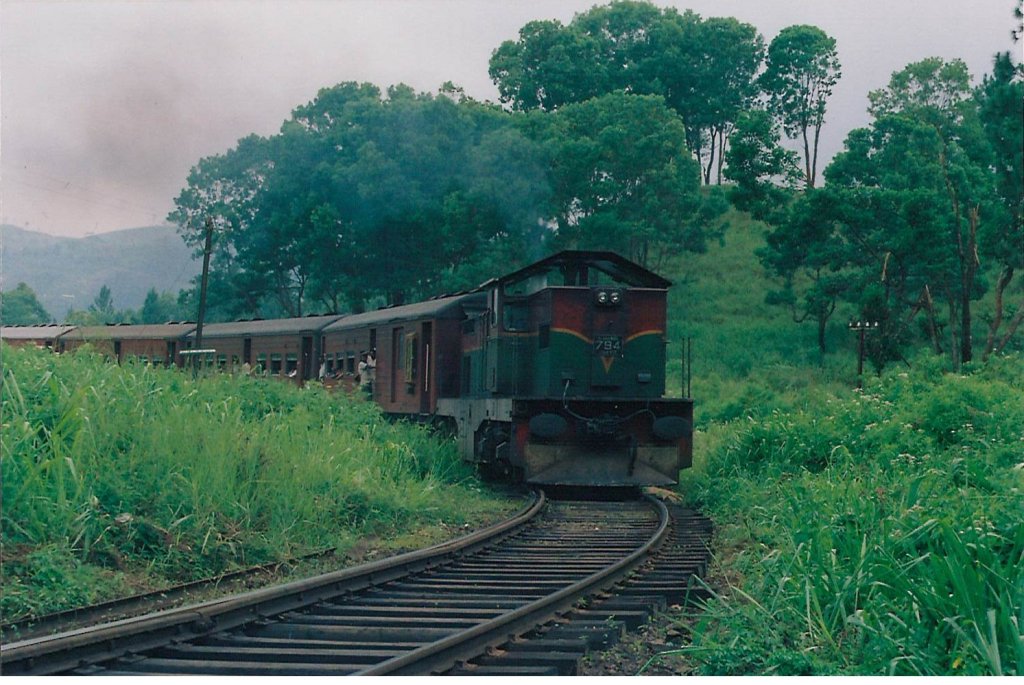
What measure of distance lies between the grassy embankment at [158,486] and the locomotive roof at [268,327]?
417 inches

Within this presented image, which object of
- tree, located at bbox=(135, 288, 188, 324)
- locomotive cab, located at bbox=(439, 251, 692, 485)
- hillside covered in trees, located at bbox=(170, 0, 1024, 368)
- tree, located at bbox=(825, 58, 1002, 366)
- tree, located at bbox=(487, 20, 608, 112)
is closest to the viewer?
tree, located at bbox=(487, 20, 608, 112)

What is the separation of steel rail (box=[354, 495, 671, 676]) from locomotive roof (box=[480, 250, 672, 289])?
23.0 feet

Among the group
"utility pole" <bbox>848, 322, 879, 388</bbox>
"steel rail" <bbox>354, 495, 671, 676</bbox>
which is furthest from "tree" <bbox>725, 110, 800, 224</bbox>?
"steel rail" <bbox>354, 495, 671, 676</bbox>

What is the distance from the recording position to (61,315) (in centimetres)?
2531

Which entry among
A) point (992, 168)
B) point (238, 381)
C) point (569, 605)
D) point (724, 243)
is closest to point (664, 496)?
point (238, 381)

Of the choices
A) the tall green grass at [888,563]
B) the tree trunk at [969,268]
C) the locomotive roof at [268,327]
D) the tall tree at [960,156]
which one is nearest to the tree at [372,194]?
the locomotive roof at [268,327]

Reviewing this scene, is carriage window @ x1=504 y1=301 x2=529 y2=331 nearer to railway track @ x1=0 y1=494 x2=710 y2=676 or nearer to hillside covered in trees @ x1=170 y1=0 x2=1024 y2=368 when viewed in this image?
hillside covered in trees @ x1=170 y1=0 x2=1024 y2=368

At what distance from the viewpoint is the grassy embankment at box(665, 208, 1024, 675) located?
4.88 meters

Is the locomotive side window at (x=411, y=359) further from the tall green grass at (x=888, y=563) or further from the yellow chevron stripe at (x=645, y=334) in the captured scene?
the tall green grass at (x=888, y=563)

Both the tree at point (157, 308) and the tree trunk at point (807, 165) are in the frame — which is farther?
the tree at point (157, 308)

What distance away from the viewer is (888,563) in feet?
19.2

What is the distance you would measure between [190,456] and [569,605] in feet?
13.1

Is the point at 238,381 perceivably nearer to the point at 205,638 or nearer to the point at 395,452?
the point at 395,452

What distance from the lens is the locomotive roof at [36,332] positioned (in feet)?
79.5
